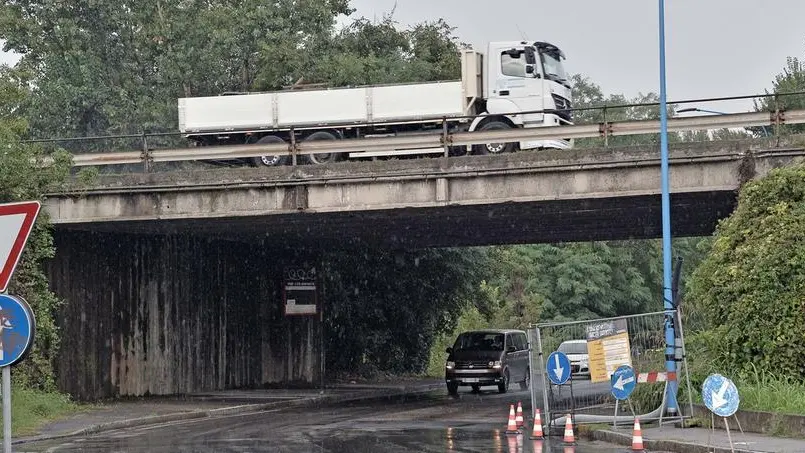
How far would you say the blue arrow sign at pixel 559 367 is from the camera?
62.6 feet

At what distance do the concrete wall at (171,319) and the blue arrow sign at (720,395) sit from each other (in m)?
17.1

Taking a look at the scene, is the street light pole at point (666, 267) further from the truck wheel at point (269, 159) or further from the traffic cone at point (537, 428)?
the truck wheel at point (269, 159)

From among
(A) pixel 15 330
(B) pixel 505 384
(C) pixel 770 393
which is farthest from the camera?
(B) pixel 505 384

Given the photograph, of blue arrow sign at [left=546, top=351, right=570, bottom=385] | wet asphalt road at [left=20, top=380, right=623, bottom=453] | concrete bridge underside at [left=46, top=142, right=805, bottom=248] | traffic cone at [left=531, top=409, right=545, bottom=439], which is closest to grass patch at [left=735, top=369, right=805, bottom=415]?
wet asphalt road at [left=20, top=380, right=623, bottom=453]

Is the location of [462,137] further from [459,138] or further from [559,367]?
[559,367]

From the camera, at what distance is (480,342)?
34.5 meters

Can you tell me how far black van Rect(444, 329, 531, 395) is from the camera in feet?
111

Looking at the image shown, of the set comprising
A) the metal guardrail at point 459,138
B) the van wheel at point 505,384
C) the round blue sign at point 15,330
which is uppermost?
the metal guardrail at point 459,138

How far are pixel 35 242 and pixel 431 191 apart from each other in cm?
858

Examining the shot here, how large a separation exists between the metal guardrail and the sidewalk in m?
7.25

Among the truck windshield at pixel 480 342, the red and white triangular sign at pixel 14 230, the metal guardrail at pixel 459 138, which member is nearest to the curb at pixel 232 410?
the truck windshield at pixel 480 342

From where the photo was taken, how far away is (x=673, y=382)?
19.5m

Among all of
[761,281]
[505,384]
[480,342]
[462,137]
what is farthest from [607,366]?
[480,342]

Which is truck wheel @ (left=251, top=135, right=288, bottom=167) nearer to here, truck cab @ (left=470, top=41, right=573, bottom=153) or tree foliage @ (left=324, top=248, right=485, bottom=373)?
truck cab @ (left=470, top=41, right=573, bottom=153)
